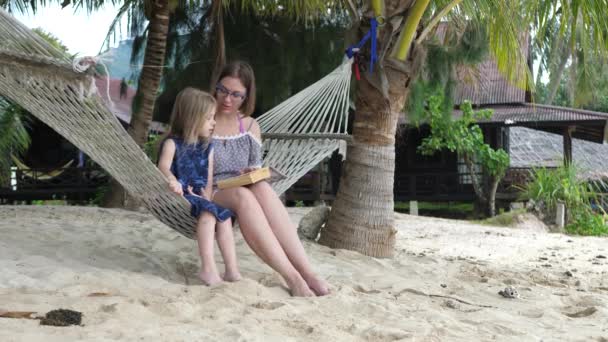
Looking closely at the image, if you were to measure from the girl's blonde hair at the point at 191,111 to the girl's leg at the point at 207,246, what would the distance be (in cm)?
31

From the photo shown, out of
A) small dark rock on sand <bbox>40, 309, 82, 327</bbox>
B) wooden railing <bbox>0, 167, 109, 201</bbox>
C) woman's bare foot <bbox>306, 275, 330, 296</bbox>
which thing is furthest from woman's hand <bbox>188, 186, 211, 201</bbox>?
wooden railing <bbox>0, 167, 109, 201</bbox>

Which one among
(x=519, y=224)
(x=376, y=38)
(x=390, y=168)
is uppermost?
(x=376, y=38)

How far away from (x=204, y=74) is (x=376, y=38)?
4349mm

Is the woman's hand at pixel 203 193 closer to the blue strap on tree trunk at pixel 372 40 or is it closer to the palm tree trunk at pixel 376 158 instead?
the palm tree trunk at pixel 376 158

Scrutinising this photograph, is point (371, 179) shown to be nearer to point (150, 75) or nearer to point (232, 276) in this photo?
point (232, 276)

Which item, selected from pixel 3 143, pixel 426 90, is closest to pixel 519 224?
pixel 426 90

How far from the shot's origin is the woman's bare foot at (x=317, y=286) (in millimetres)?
2568

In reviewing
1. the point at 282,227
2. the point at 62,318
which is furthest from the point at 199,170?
the point at 62,318

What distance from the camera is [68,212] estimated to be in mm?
5785

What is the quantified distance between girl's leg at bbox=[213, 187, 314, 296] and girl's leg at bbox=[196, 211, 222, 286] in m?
0.10

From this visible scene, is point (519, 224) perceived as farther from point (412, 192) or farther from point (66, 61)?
point (66, 61)

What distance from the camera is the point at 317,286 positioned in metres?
2.58

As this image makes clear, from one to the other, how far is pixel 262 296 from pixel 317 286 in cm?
25

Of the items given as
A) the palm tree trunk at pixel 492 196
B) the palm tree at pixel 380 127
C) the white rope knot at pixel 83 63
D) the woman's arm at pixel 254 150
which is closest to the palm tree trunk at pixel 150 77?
the palm tree at pixel 380 127
